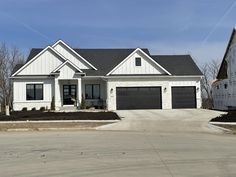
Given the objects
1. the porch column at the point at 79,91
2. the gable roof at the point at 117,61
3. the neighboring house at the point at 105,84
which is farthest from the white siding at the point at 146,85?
the porch column at the point at 79,91

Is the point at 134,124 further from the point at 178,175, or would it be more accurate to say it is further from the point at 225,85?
the point at 225,85

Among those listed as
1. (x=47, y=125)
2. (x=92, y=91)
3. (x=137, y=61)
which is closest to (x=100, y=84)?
(x=92, y=91)

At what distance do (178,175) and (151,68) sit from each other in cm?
3247

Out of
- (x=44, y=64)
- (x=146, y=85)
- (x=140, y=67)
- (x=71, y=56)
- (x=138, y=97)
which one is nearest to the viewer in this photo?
(x=138, y=97)

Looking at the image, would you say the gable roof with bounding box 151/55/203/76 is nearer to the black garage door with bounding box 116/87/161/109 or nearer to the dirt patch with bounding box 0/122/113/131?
the black garage door with bounding box 116/87/161/109

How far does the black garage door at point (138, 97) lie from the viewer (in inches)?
1590

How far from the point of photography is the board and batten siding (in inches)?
1582

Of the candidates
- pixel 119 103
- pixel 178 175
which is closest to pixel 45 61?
pixel 119 103

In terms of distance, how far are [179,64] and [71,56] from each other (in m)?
11.9

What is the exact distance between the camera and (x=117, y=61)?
4491 centimetres

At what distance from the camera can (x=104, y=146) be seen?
15523 mm

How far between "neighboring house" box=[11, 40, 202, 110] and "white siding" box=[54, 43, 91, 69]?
25cm

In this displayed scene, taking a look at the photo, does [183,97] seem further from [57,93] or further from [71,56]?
[57,93]

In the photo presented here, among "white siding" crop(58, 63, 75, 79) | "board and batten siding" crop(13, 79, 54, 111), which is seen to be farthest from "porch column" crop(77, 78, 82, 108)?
"board and batten siding" crop(13, 79, 54, 111)
